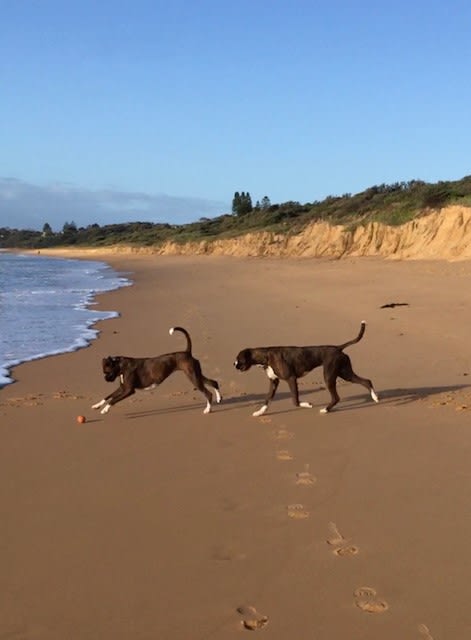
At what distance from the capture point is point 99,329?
16484 mm

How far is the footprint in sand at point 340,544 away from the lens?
14.4 ft

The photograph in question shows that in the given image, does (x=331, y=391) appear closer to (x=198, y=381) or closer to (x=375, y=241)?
(x=198, y=381)

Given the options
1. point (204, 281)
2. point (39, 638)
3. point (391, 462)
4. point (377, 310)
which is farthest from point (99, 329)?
point (204, 281)

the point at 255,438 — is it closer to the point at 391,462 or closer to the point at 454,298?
the point at 391,462

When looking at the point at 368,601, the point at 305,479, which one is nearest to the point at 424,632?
the point at 368,601

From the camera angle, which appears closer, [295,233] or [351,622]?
[351,622]

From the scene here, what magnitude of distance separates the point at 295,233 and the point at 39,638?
51.4m

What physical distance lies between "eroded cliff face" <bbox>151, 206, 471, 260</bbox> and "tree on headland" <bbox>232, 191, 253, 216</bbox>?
107ft

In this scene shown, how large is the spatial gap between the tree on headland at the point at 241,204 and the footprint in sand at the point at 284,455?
293 ft

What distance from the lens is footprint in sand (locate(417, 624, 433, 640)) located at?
341cm

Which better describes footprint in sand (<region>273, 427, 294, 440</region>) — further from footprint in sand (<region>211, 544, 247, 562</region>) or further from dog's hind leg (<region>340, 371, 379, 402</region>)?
footprint in sand (<region>211, 544, 247, 562</region>)

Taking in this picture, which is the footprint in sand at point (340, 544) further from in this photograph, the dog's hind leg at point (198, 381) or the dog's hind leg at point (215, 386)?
the dog's hind leg at point (215, 386)

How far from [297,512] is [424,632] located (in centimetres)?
168

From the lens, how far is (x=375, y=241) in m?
41.9
